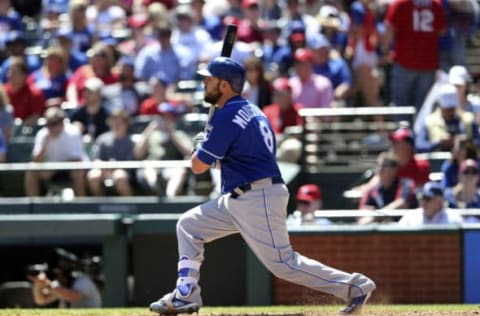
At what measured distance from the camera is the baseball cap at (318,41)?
13805mm

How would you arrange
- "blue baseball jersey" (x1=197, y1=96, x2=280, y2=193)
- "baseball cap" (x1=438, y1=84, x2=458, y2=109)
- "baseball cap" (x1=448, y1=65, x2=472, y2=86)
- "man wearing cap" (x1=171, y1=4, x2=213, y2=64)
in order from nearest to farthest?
"blue baseball jersey" (x1=197, y1=96, x2=280, y2=193) < "baseball cap" (x1=438, y1=84, x2=458, y2=109) < "baseball cap" (x1=448, y1=65, x2=472, y2=86) < "man wearing cap" (x1=171, y1=4, x2=213, y2=64)

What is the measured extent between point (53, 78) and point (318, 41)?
9.98ft

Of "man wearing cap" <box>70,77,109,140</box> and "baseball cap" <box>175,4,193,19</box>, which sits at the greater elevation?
"baseball cap" <box>175,4,193,19</box>

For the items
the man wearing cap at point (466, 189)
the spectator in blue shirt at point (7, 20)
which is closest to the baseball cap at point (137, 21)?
the spectator in blue shirt at point (7, 20)

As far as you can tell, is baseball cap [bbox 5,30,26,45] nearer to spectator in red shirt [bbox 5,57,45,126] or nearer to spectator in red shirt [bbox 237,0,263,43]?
spectator in red shirt [bbox 5,57,45,126]

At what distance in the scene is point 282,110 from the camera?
12711mm

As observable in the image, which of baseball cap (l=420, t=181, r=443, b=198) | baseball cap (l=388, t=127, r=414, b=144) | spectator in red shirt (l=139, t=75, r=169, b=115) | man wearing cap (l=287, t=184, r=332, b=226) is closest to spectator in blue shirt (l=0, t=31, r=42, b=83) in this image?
spectator in red shirt (l=139, t=75, r=169, b=115)

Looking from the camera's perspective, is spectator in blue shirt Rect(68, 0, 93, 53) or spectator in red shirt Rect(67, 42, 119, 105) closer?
spectator in red shirt Rect(67, 42, 119, 105)

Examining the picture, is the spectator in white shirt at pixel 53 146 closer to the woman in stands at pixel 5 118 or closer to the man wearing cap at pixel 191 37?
the woman in stands at pixel 5 118

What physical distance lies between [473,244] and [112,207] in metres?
3.56

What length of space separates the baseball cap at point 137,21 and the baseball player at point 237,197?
7800 millimetres

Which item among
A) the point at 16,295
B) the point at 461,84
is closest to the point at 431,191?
the point at 461,84

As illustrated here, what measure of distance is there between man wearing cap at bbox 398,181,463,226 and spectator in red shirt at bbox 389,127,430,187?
1.34ft

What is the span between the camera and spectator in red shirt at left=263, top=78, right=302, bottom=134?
1259cm
